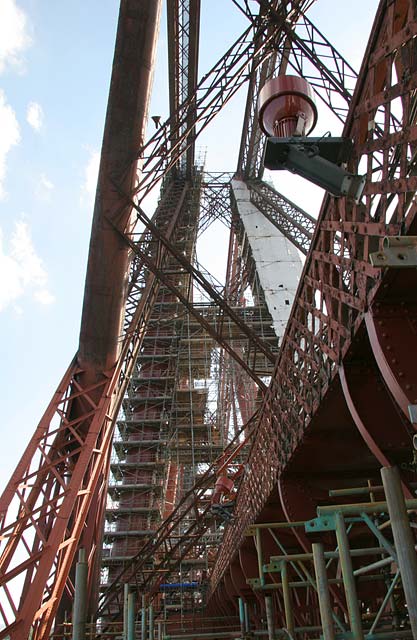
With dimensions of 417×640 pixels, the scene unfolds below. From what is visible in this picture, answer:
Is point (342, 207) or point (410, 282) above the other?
point (342, 207)

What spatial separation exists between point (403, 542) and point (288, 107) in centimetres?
307

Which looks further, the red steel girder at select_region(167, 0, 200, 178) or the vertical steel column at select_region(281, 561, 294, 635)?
the red steel girder at select_region(167, 0, 200, 178)

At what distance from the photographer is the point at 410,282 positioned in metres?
3.30

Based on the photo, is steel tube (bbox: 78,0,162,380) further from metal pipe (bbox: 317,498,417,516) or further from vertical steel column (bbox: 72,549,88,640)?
metal pipe (bbox: 317,498,417,516)

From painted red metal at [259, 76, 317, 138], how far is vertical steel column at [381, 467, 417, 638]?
2.53 m

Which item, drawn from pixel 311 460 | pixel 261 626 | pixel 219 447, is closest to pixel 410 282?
pixel 311 460

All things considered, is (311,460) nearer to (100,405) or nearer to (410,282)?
(410,282)

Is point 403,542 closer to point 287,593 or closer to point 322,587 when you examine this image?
point 322,587

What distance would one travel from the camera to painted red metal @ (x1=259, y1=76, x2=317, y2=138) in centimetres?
426

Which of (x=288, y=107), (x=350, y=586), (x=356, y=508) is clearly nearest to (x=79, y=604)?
(x=350, y=586)

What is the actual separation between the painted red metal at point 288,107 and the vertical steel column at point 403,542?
2528 mm

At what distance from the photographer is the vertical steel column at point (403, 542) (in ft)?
9.89

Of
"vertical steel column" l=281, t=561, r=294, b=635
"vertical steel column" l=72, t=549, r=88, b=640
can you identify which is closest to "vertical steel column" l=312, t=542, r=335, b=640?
"vertical steel column" l=281, t=561, r=294, b=635

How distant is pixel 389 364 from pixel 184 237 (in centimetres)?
2782
